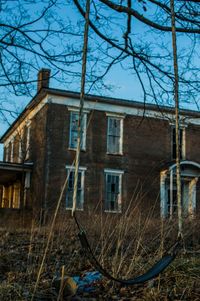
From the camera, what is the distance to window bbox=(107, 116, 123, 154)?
24355 millimetres

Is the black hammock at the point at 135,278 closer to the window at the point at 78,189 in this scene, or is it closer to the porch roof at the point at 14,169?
the window at the point at 78,189

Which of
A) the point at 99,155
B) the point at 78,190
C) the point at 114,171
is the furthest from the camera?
the point at 114,171

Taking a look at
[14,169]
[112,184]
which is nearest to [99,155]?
[112,184]

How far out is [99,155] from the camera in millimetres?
23859

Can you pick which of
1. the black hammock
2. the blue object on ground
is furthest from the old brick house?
the black hammock

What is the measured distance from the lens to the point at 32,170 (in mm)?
24688

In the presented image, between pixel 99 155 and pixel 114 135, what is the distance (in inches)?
53.9

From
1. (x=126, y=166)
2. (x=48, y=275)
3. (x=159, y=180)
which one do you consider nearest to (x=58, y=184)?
(x=126, y=166)

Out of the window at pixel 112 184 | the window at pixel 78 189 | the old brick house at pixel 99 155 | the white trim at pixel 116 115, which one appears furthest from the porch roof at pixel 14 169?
the white trim at pixel 116 115

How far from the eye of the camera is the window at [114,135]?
2435 cm

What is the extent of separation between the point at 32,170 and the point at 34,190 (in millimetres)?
1269

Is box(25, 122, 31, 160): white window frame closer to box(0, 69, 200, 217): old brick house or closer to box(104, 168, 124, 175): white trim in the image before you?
box(0, 69, 200, 217): old brick house

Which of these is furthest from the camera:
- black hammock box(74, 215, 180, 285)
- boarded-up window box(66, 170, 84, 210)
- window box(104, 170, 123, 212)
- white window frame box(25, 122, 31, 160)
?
white window frame box(25, 122, 31, 160)

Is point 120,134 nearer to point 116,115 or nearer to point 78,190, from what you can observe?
point 116,115
